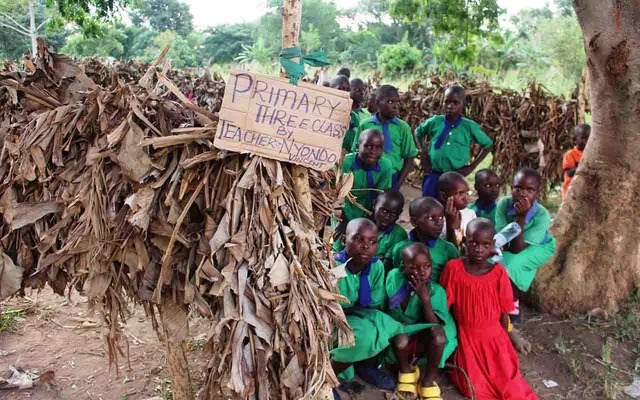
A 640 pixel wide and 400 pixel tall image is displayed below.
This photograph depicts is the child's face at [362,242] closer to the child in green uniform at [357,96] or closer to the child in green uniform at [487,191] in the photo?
the child in green uniform at [487,191]

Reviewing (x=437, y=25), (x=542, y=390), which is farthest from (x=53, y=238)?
(x=437, y=25)

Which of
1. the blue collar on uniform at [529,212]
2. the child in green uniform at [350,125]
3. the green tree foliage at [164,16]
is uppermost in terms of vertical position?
the green tree foliage at [164,16]

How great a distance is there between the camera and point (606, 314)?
3859 mm

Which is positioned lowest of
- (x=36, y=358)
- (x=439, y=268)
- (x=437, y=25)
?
(x=36, y=358)

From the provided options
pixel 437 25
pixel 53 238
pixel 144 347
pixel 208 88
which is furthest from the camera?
pixel 208 88

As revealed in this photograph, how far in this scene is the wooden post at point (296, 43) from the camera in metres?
1.73

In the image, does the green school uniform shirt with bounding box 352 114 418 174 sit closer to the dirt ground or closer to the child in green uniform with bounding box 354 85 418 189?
the child in green uniform with bounding box 354 85 418 189

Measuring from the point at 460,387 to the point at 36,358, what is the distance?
110 inches

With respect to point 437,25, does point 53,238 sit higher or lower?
lower

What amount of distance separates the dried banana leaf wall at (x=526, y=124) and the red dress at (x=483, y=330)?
15.2 feet

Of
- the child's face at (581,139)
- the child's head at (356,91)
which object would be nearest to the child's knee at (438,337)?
the child's head at (356,91)

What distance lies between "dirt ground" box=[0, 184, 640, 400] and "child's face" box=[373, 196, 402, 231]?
108 centimetres

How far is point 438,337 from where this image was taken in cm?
290

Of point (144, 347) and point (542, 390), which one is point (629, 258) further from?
point (144, 347)
